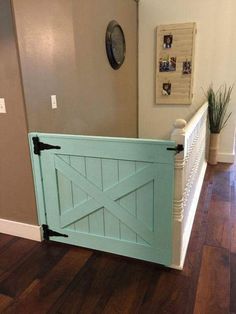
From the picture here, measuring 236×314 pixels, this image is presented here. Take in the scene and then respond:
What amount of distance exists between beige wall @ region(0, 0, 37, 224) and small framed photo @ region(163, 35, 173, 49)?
2571 mm

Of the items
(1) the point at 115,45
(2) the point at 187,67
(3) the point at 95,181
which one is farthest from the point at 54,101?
(2) the point at 187,67

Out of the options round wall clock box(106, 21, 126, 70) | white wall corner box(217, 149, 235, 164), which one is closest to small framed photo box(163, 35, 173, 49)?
round wall clock box(106, 21, 126, 70)

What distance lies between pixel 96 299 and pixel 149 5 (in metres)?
3.79

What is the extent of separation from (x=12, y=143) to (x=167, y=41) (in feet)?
9.10

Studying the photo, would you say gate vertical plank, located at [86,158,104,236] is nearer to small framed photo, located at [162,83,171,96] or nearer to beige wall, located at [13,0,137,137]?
beige wall, located at [13,0,137,137]

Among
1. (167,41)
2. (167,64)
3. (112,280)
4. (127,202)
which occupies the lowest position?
(112,280)

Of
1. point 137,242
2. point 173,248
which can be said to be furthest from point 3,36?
point 173,248

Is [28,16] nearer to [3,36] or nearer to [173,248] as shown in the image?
[3,36]

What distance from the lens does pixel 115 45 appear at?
3.19 meters

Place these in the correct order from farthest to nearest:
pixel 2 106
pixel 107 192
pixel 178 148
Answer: pixel 2 106
pixel 107 192
pixel 178 148

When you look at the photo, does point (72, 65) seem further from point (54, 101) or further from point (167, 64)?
point (167, 64)

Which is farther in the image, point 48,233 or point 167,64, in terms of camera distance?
point 167,64

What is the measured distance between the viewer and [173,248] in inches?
71.5

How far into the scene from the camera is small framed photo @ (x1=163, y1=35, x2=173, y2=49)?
3759 millimetres
